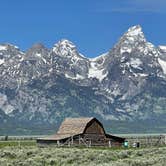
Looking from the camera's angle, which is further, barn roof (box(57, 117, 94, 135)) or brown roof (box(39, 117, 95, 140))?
barn roof (box(57, 117, 94, 135))

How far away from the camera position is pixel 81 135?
397ft

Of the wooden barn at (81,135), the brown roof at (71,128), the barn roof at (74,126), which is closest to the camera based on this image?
the wooden barn at (81,135)

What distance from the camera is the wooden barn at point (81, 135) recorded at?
118 m

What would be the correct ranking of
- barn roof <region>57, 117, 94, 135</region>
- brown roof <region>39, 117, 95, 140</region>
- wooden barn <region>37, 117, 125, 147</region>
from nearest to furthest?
wooden barn <region>37, 117, 125, 147</region> → brown roof <region>39, 117, 95, 140</region> → barn roof <region>57, 117, 94, 135</region>

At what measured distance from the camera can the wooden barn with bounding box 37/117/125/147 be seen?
117725mm

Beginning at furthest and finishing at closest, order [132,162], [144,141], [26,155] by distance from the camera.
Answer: [144,141], [26,155], [132,162]

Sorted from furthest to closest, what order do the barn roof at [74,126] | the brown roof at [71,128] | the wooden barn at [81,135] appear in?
the barn roof at [74,126] → the brown roof at [71,128] → the wooden barn at [81,135]

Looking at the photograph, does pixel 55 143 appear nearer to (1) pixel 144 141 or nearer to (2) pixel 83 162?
(1) pixel 144 141

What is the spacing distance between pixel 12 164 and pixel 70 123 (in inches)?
3008

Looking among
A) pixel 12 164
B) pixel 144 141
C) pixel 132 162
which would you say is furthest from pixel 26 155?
pixel 144 141

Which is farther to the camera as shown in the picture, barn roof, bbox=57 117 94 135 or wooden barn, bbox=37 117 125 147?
barn roof, bbox=57 117 94 135

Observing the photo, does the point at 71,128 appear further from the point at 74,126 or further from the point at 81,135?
the point at 81,135

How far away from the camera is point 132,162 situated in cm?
4759

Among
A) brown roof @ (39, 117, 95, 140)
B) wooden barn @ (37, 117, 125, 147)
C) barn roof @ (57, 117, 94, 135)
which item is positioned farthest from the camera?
barn roof @ (57, 117, 94, 135)
